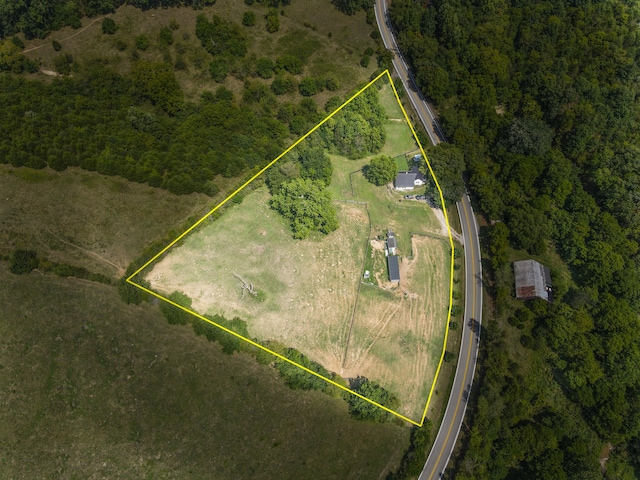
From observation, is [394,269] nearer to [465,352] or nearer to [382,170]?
[465,352]

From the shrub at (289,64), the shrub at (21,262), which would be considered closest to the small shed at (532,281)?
the shrub at (289,64)

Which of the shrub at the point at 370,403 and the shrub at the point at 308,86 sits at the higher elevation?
the shrub at the point at 308,86

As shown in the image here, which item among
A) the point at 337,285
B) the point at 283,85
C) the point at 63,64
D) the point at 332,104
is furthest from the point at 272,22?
the point at 337,285

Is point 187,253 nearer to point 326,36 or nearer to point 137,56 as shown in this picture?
point 137,56

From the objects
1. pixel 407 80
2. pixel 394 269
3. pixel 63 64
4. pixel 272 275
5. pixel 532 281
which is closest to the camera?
pixel 272 275

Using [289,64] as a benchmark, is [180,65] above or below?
below

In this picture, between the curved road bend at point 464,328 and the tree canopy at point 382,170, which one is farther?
the tree canopy at point 382,170

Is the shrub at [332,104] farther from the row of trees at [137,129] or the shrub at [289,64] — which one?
the shrub at [289,64]
